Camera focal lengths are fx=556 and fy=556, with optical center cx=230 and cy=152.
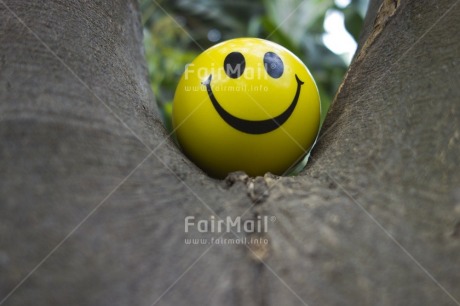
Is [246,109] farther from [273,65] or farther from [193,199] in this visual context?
[193,199]

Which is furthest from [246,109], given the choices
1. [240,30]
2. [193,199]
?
[240,30]

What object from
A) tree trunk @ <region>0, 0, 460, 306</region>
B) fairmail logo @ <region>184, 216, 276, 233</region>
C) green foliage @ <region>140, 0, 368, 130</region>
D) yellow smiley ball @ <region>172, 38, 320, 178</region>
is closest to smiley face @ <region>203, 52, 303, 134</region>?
yellow smiley ball @ <region>172, 38, 320, 178</region>

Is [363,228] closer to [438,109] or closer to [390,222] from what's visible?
[390,222]

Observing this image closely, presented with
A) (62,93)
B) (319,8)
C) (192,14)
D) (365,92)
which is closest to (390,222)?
(365,92)

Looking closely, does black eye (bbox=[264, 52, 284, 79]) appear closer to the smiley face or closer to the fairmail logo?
the smiley face

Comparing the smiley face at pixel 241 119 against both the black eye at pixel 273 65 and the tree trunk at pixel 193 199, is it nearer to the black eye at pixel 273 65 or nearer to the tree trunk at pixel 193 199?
the black eye at pixel 273 65

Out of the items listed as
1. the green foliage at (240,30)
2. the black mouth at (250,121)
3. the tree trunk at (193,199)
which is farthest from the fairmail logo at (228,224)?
the green foliage at (240,30)
